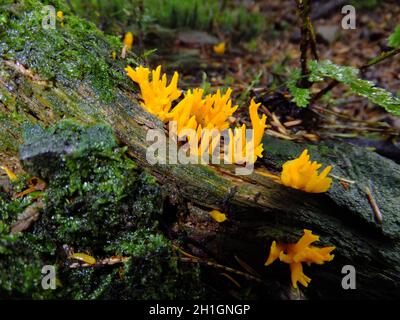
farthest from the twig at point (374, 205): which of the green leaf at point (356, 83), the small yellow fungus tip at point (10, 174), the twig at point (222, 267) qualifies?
the small yellow fungus tip at point (10, 174)

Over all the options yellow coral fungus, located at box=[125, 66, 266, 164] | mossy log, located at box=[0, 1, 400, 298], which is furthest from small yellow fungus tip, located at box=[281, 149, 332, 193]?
yellow coral fungus, located at box=[125, 66, 266, 164]

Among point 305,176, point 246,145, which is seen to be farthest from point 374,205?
point 246,145

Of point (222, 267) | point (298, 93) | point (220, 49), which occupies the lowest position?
point (222, 267)

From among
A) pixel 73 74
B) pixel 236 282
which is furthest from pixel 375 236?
pixel 73 74

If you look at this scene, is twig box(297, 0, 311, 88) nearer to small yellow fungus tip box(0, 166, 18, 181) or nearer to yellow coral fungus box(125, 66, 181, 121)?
yellow coral fungus box(125, 66, 181, 121)

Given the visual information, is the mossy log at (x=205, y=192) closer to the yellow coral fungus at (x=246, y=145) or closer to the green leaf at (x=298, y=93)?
the yellow coral fungus at (x=246, y=145)

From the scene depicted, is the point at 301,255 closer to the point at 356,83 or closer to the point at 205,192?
the point at 205,192

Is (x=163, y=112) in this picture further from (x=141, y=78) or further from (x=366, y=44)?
(x=366, y=44)
